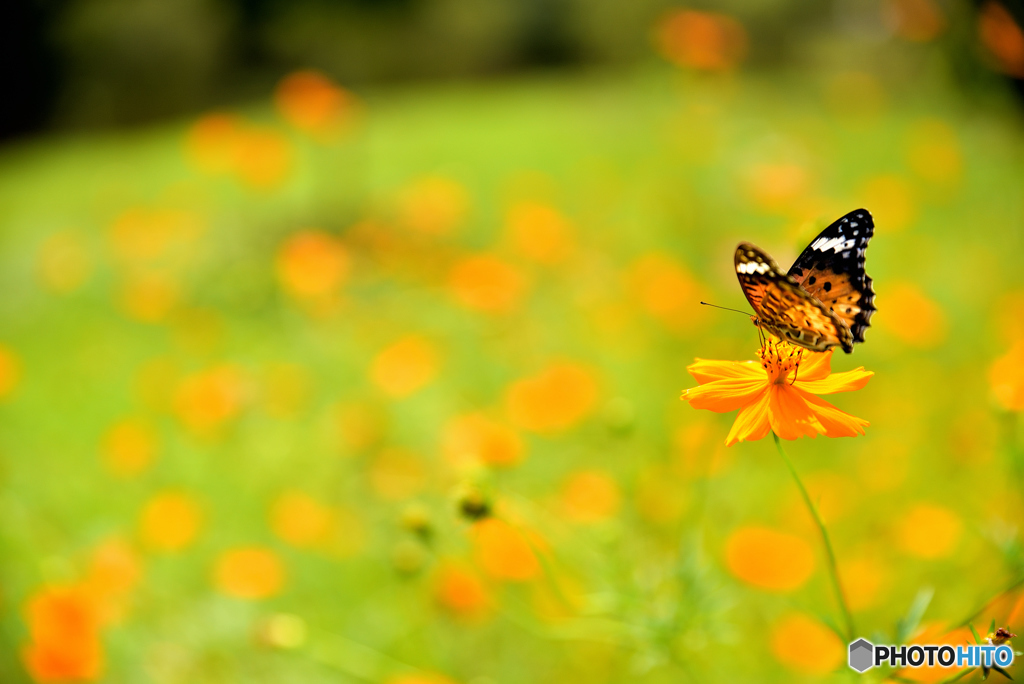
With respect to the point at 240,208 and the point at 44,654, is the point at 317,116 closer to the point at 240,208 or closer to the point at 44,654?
the point at 44,654

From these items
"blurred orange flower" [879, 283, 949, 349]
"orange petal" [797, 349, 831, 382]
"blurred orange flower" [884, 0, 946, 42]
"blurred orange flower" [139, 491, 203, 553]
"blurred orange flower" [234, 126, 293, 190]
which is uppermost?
"blurred orange flower" [884, 0, 946, 42]

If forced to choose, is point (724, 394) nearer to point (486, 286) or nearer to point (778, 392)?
point (778, 392)

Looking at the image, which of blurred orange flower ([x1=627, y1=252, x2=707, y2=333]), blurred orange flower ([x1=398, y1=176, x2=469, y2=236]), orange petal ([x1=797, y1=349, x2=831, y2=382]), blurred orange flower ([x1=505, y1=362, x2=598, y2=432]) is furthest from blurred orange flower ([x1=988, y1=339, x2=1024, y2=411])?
blurred orange flower ([x1=398, y1=176, x2=469, y2=236])

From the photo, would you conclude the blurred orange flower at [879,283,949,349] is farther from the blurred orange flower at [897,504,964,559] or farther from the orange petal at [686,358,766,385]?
the orange petal at [686,358,766,385]

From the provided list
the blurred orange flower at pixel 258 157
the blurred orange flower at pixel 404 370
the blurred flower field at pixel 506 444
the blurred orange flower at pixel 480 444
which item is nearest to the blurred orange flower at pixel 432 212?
the blurred flower field at pixel 506 444

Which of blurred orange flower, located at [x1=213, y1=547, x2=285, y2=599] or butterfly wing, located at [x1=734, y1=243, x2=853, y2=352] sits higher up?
butterfly wing, located at [x1=734, y1=243, x2=853, y2=352]

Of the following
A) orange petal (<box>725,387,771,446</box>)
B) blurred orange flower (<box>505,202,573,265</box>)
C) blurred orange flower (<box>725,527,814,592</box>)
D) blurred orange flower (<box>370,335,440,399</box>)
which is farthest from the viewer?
blurred orange flower (<box>505,202,573,265</box>)

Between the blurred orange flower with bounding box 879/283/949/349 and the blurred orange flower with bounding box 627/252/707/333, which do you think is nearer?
the blurred orange flower with bounding box 879/283/949/349
